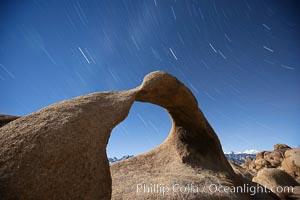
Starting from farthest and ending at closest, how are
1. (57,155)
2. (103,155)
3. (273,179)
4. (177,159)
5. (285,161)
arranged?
(285,161) < (273,179) < (177,159) < (103,155) < (57,155)

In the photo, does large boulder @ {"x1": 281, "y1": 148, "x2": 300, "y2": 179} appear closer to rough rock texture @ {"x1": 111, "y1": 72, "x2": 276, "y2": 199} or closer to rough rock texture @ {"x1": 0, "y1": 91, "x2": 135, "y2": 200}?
rough rock texture @ {"x1": 111, "y1": 72, "x2": 276, "y2": 199}

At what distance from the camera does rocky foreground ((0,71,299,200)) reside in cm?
283

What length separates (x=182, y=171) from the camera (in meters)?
6.79

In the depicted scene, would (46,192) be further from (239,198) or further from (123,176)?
(239,198)

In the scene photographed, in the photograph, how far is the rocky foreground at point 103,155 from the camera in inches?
111

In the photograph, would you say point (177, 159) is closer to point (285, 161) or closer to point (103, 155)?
point (103, 155)

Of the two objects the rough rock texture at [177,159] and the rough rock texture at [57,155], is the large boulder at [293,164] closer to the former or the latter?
the rough rock texture at [177,159]

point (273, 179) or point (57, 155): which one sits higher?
point (273, 179)

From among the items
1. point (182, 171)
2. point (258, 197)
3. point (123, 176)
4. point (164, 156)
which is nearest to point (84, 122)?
point (123, 176)

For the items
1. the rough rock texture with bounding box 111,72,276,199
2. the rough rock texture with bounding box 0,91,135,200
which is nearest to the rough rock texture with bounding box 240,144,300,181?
the rough rock texture with bounding box 111,72,276,199

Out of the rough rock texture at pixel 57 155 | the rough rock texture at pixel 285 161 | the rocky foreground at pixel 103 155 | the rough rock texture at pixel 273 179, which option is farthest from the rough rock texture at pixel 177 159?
the rough rock texture at pixel 285 161

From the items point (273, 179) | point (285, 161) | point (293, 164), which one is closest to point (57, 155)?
point (273, 179)

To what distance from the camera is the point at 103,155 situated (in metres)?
3.57

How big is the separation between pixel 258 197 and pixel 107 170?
20.2 feet
